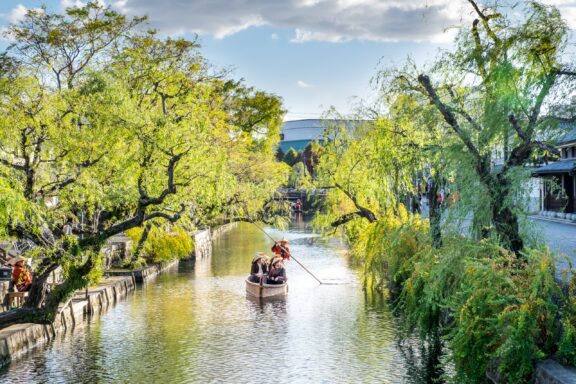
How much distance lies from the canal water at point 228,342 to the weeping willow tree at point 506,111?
4.11 metres

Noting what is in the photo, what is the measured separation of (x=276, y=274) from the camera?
2462cm

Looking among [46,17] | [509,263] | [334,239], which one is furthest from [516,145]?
[334,239]

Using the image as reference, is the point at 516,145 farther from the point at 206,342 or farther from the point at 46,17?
the point at 46,17

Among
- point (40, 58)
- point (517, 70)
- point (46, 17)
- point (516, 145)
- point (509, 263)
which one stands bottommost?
point (509, 263)

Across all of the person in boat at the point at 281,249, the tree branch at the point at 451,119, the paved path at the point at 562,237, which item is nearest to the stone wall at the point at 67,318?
the person in boat at the point at 281,249

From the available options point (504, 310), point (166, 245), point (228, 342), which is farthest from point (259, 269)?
point (504, 310)

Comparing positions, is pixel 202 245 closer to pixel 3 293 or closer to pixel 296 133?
pixel 3 293

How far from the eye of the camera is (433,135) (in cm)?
1549

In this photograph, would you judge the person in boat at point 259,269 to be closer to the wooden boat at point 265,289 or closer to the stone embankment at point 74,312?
the wooden boat at point 265,289

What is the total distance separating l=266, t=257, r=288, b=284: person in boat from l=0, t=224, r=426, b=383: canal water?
683 millimetres

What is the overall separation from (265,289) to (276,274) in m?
1.22

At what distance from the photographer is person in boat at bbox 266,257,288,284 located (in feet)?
79.9

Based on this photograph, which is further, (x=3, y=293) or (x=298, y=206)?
(x=298, y=206)

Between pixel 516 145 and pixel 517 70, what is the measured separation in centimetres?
134
